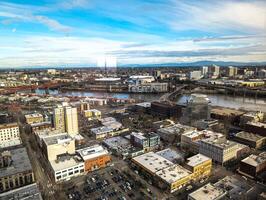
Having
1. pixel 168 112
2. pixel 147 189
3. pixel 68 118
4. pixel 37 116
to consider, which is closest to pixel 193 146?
pixel 147 189

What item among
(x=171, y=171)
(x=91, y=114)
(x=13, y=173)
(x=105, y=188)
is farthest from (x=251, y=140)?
(x=91, y=114)

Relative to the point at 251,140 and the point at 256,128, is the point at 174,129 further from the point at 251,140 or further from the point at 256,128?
the point at 256,128

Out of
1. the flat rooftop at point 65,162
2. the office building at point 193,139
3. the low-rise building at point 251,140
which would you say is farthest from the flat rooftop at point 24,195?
the low-rise building at point 251,140

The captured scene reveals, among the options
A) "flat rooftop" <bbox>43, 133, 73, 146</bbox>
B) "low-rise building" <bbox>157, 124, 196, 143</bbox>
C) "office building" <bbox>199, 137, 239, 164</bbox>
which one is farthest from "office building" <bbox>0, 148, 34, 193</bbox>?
"office building" <bbox>199, 137, 239, 164</bbox>

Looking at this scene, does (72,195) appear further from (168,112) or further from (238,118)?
(238,118)

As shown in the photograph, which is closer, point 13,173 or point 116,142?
point 13,173

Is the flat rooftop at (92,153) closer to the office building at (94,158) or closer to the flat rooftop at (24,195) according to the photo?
the office building at (94,158)
